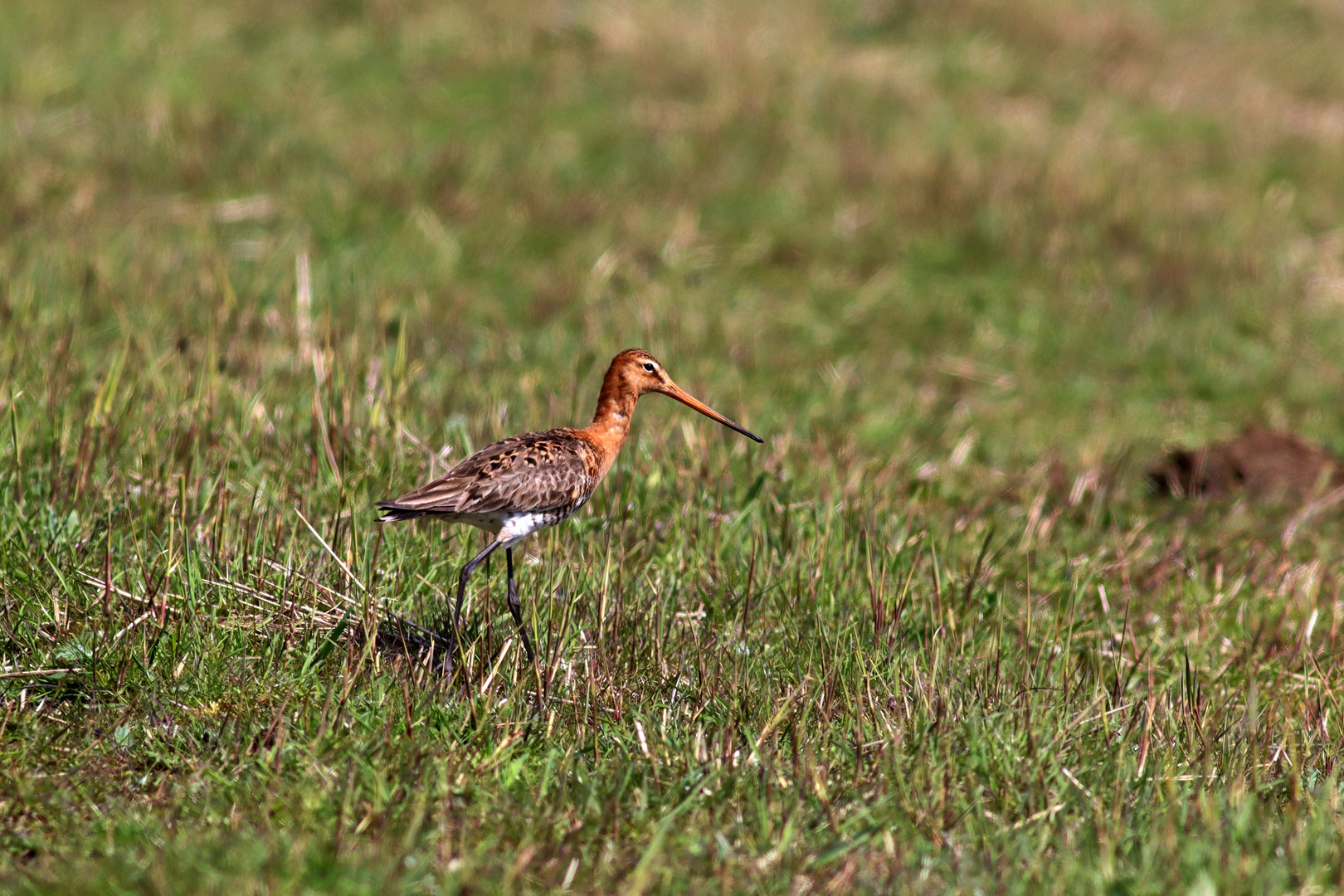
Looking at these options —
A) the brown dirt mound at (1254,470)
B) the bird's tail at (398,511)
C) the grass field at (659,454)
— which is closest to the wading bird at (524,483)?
the bird's tail at (398,511)

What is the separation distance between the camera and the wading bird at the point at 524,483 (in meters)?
4.41

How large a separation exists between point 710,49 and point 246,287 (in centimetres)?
666

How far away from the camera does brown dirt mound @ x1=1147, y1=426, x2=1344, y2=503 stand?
7414 mm

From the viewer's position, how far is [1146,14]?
705 inches

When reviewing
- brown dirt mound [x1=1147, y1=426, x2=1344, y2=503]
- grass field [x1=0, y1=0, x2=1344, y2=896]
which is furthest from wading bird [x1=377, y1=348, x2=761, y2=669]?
brown dirt mound [x1=1147, y1=426, x2=1344, y2=503]

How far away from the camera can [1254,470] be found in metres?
7.48

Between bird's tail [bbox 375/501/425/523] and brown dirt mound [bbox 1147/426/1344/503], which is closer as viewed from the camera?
bird's tail [bbox 375/501/425/523]

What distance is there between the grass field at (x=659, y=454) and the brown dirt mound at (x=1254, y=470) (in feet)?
0.78

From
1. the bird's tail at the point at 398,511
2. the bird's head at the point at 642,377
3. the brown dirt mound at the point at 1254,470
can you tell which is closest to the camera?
the bird's tail at the point at 398,511

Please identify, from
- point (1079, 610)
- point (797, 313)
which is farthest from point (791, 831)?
point (797, 313)

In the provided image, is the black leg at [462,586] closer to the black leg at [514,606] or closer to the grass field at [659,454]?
the black leg at [514,606]

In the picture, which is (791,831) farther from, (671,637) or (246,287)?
(246,287)

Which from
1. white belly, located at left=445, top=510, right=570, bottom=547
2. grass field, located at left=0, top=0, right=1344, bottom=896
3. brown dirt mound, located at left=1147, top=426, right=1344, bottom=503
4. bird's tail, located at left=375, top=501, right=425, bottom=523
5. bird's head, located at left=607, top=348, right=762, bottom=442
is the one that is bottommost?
brown dirt mound, located at left=1147, top=426, right=1344, bottom=503

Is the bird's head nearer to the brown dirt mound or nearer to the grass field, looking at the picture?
the grass field
